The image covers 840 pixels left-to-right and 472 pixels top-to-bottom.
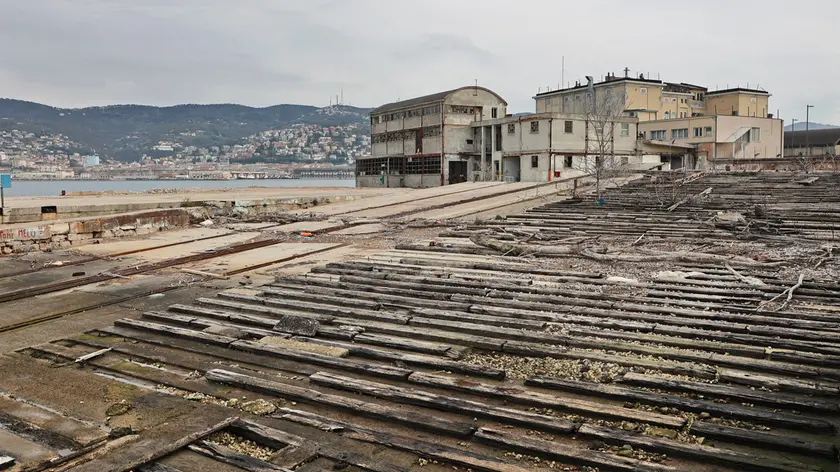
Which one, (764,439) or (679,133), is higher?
(679,133)

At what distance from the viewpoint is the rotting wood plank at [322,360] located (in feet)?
21.0

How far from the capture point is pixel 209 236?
19.5 m

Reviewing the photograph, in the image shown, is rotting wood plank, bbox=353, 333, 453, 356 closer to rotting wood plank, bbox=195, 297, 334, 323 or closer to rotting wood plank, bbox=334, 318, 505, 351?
rotting wood plank, bbox=334, 318, 505, 351

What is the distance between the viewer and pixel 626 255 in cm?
1256

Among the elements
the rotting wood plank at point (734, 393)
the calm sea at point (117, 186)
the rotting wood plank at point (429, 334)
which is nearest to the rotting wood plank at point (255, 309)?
the rotting wood plank at point (429, 334)

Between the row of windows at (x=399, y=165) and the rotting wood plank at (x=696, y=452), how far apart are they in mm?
45987

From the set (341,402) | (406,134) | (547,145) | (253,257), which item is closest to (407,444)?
(341,402)

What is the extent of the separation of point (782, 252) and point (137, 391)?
455 inches

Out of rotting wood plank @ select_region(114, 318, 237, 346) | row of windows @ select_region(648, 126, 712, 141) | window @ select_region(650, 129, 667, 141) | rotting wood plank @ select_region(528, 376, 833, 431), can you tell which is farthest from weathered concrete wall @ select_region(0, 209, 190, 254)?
window @ select_region(650, 129, 667, 141)

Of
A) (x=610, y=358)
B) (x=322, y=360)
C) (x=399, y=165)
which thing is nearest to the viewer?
(x=610, y=358)

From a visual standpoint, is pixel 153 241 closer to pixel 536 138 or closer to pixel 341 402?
pixel 341 402

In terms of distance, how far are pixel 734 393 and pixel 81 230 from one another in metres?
17.6

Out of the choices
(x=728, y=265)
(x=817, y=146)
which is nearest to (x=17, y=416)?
(x=728, y=265)

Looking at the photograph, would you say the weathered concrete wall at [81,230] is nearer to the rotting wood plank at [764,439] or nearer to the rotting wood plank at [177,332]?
the rotting wood plank at [177,332]
